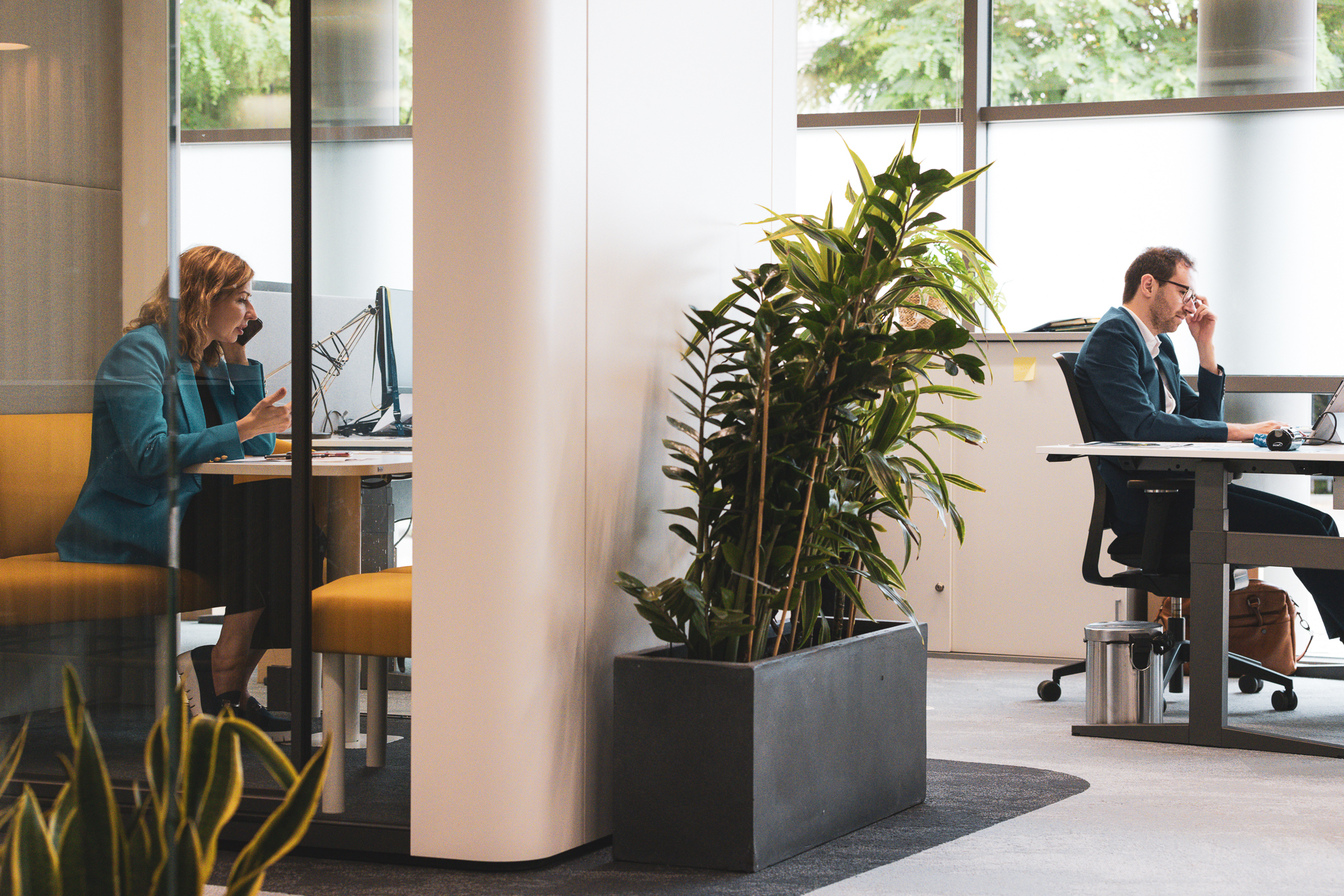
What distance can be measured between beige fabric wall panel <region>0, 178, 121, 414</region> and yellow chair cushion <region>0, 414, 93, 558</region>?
0.01m

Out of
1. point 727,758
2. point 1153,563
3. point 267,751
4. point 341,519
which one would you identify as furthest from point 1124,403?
point 267,751

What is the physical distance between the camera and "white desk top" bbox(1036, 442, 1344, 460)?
3736 mm

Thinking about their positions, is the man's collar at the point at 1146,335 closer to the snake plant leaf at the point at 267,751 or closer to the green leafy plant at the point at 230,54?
the green leafy plant at the point at 230,54

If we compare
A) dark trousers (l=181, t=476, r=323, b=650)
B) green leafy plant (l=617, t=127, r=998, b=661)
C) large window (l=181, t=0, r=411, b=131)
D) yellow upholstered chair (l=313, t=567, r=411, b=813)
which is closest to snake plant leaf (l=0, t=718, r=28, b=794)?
green leafy plant (l=617, t=127, r=998, b=661)

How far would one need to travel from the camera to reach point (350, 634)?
301 cm

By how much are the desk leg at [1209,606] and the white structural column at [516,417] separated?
185 cm

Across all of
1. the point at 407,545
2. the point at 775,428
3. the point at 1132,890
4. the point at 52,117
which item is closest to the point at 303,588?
the point at 407,545

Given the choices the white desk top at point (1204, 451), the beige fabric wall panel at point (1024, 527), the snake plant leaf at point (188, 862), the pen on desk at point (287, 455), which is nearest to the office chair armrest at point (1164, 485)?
the white desk top at point (1204, 451)

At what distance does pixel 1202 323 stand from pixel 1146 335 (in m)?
0.34

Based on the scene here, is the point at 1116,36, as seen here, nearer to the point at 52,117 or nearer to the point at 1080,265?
the point at 1080,265

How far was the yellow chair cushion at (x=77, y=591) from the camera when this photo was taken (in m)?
1.01

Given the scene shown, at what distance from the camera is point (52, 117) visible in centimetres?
103

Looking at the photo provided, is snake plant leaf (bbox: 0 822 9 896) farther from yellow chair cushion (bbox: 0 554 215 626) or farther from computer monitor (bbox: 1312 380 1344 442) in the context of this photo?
computer monitor (bbox: 1312 380 1344 442)

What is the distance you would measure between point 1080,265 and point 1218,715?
2.46 m
